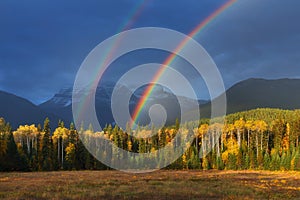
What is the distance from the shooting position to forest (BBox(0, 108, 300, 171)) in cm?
8338

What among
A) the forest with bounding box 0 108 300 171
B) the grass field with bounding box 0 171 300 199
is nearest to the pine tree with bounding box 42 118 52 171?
the forest with bounding box 0 108 300 171

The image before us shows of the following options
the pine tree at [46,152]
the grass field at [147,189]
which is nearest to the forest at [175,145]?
the pine tree at [46,152]

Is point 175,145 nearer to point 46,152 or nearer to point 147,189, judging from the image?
point 46,152

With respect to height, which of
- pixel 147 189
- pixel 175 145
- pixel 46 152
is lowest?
pixel 147 189

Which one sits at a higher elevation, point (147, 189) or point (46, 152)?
point (46, 152)

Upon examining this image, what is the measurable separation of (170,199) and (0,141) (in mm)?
66183

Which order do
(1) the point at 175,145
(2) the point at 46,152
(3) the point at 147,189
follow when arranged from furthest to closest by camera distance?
(1) the point at 175,145 < (2) the point at 46,152 < (3) the point at 147,189

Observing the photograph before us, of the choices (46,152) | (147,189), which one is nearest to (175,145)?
(46,152)

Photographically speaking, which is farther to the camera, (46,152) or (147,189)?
(46,152)

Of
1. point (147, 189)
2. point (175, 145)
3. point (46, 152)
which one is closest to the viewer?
point (147, 189)

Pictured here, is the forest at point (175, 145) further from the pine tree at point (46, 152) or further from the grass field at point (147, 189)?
the grass field at point (147, 189)

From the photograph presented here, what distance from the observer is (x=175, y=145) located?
12150 centimetres

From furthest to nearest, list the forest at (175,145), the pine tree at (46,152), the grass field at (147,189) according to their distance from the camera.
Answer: the pine tree at (46,152), the forest at (175,145), the grass field at (147,189)

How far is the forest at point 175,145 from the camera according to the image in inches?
3282
